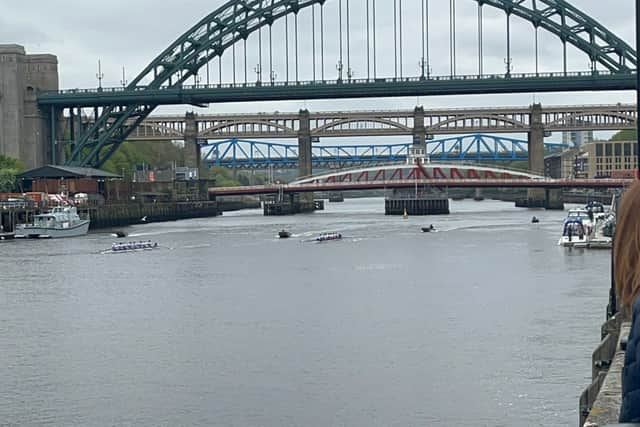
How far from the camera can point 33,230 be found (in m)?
58.1

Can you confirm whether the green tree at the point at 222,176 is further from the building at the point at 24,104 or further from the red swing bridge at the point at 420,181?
the building at the point at 24,104

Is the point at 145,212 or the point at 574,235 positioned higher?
the point at 145,212

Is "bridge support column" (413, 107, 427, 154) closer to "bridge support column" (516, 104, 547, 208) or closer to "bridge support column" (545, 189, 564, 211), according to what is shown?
"bridge support column" (516, 104, 547, 208)

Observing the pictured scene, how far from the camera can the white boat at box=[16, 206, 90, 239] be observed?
2293 inches

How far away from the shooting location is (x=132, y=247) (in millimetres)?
47656

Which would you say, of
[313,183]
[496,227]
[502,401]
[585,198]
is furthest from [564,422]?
[585,198]

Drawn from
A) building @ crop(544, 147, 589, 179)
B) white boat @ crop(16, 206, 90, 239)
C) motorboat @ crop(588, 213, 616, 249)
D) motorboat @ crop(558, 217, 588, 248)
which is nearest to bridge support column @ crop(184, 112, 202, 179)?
white boat @ crop(16, 206, 90, 239)

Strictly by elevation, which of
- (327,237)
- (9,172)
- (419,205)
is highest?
(9,172)

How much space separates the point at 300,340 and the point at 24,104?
57.4 m

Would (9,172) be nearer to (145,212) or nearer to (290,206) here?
(145,212)

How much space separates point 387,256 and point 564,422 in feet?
95.4

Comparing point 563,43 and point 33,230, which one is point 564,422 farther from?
point 563,43

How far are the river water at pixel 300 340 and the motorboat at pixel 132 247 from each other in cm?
542

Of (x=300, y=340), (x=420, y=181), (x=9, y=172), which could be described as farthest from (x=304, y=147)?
(x=300, y=340)
